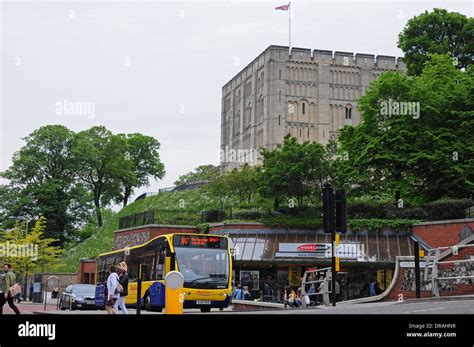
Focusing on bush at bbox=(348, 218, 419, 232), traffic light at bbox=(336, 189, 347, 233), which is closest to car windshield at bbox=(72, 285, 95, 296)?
traffic light at bbox=(336, 189, 347, 233)

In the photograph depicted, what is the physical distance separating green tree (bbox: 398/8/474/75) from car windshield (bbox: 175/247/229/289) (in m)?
32.1

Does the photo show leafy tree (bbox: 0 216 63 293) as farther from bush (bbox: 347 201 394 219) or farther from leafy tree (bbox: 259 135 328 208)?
bush (bbox: 347 201 394 219)

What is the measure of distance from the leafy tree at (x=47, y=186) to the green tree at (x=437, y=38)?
3990 centimetres

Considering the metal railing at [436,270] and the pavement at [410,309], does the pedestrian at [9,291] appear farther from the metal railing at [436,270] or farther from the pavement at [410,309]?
the metal railing at [436,270]

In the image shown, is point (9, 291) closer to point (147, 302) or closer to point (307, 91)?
point (147, 302)

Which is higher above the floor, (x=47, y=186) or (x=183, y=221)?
(x=47, y=186)

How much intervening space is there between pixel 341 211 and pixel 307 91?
85710 mm

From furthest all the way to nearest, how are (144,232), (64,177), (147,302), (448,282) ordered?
(64,177) → (144,232) → (147,302) → (448,282)

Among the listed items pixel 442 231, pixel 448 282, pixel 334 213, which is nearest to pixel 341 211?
pixel 334 213

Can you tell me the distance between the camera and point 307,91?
Answer: 4117 inches

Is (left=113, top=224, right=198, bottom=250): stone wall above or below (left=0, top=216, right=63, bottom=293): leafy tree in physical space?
above

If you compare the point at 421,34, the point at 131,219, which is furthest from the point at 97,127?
the point at 421,34

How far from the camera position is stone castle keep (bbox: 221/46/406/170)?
10306 cm
